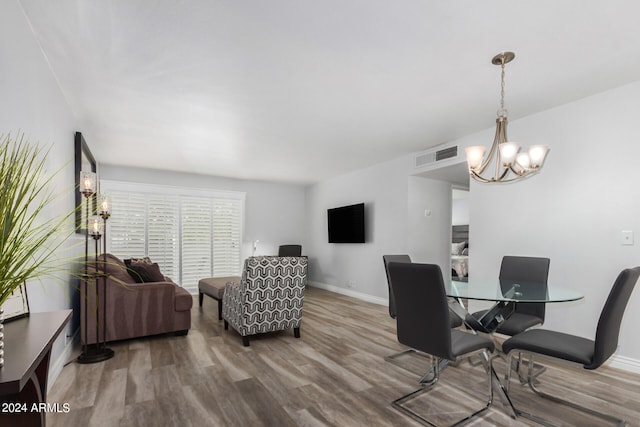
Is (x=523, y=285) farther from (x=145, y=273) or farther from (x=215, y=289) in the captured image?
(x=145, y=273)

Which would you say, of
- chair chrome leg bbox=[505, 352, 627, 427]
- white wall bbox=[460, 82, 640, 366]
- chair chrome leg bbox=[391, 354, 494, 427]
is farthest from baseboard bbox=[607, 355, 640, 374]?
chair chrome leg bbox=[391, 354, 494, 427]

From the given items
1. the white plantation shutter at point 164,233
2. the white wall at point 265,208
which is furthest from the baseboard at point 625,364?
the white plantation shutter at point 164,233

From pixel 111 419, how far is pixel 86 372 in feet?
3.22

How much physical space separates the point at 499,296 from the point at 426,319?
588 mm

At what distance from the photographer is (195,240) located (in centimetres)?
667

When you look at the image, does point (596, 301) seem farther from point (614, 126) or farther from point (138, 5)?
point (138, 5)

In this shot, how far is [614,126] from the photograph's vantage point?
2984 mm

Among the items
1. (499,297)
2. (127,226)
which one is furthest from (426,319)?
(127,226)

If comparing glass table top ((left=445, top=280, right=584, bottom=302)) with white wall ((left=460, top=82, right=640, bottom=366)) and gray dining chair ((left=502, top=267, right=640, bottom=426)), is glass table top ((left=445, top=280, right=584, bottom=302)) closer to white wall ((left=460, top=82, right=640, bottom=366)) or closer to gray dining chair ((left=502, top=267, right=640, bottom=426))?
gray dining chair ((left=502, top=267, right=640, bottom=426))

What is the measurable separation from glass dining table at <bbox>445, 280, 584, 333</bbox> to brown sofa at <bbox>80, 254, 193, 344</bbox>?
113 inches

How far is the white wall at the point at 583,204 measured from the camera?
2.89 meters

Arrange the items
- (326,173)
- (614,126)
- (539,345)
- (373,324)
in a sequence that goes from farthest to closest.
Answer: (326,173) < (373,324) < (614,126) < (539,345)

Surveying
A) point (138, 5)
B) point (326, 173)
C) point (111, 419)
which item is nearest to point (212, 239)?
point (326, 173)

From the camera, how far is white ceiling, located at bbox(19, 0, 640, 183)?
1.95m
